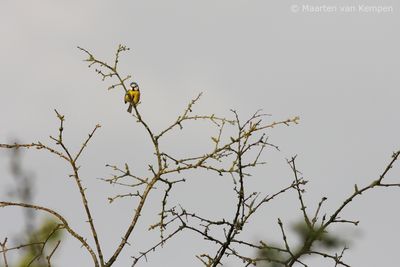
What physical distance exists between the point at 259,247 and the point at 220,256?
0.35m

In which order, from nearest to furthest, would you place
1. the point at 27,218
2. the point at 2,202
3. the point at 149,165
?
the point at 2,202 → the point at 149,165 → the point at 27,218

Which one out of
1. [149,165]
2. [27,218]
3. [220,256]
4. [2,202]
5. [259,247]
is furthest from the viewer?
[27,218]

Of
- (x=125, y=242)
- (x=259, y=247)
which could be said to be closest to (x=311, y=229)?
(x=259, y=247)

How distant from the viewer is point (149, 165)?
4492mm

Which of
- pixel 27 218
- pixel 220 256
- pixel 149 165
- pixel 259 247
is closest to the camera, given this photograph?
pixel 259 247

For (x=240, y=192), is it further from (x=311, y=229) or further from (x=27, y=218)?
(x=27, y=218)

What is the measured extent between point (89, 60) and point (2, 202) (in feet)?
4.53

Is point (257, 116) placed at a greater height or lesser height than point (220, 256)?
greater

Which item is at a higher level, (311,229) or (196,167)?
(196,167)

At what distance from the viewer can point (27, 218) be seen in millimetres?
14141

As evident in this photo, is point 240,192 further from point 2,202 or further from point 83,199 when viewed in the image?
point 2,202

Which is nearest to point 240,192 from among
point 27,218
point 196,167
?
point 196,167

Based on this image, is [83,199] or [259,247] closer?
[259,247]

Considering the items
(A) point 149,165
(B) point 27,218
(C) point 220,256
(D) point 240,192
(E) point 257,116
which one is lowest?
(C) point 220,256
